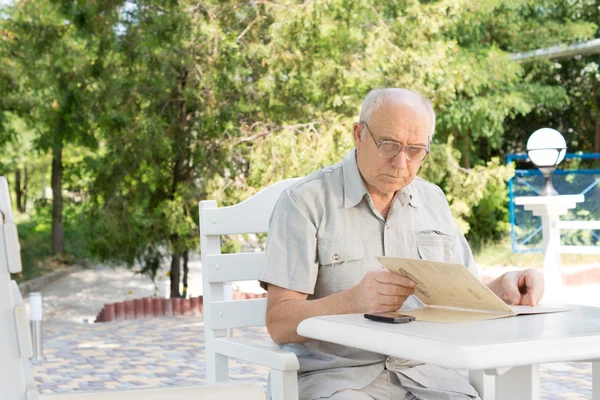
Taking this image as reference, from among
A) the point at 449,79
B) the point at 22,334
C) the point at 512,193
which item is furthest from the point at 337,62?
the point at 22,334

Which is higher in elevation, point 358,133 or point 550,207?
point 358,133

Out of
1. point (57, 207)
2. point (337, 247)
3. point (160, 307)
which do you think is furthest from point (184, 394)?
point (57, 207)

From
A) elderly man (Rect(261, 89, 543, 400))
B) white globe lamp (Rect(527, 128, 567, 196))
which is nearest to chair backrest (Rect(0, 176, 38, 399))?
elderly man (Rect(261, 89, 543, 400))

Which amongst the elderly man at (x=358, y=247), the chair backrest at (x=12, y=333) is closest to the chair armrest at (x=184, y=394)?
the elderly man at (x=358, y=247)

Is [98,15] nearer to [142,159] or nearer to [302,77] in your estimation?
[142,159]

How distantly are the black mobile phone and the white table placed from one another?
0.02 m

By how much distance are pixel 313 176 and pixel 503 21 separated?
42.9 feet

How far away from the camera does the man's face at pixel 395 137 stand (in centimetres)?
264

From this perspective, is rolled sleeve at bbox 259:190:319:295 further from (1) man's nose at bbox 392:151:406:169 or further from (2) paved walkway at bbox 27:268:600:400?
(2) paved walkway at bbox 27:268:600:400

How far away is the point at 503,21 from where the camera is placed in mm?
15102

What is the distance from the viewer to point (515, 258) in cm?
1298

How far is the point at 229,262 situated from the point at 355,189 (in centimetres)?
51

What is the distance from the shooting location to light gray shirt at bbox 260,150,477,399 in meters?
2.57

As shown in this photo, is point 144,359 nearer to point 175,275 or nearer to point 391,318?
point 175,275
